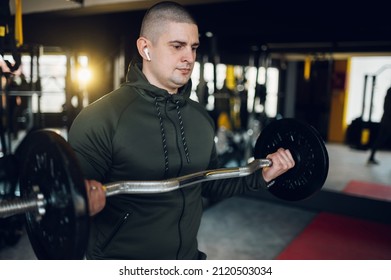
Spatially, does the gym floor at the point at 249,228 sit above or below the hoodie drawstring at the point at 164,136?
below

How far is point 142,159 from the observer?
1108 mm

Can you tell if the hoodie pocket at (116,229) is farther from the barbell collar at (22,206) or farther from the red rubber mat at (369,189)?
the red rubber mat at (369,189)

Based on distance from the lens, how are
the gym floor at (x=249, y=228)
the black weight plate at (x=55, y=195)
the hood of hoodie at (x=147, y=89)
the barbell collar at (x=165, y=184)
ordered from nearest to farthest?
the black weight plate at (x=55, y=195)
the barbell collar at (x=165, y=184)
the hood of hoodie at (x=147, y=89)
the gym floor at (x=249, y=228)

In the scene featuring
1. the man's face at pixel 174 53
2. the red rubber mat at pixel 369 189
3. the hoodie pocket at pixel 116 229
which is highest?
the man's face at pixel 174 53

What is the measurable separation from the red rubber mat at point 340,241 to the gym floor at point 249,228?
105 mm

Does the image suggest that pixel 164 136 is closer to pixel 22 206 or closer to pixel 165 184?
pixel 165 184

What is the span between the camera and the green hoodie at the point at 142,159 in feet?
3.51

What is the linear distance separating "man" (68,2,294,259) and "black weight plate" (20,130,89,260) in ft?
0.46

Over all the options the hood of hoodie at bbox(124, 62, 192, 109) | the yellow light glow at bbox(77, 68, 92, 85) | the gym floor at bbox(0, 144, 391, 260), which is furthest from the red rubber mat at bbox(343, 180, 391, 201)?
the hood of hoodie at bbox(124, 62, 192, 109)

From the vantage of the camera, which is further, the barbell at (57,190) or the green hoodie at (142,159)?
the green hoodie at (142,159)

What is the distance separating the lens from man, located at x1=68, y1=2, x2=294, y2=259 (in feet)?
3.54

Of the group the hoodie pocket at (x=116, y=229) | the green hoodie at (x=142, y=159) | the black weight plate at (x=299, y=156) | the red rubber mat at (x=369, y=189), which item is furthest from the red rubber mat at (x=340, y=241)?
the hoodie pocket at (x=116, y=229)
